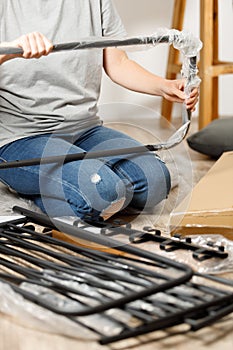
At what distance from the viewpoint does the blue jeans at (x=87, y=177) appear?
1.32 m

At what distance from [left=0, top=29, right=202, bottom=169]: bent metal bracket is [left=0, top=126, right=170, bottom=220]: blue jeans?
0.05 meters

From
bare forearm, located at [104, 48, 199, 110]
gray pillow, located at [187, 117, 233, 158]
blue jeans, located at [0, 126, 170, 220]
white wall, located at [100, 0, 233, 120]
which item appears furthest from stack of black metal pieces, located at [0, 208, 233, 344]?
white wall, located at [100, 0, 233, 120]

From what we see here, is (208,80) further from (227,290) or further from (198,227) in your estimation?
(227,290)

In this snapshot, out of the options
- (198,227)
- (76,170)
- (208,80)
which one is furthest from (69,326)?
(208,80)

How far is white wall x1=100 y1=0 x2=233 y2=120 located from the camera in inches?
97.3

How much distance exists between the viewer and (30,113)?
1406mm

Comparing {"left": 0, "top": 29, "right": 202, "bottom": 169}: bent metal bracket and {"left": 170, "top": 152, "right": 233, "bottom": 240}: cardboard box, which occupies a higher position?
{"left": 0, "top": 29, "right": 202, "bottom": 169}: bent metal bracket

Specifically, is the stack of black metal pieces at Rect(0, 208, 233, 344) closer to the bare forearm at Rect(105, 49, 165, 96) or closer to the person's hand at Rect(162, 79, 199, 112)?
the person's hand at Rect(162, 79, 199, 112)

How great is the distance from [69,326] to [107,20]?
0.87 metres

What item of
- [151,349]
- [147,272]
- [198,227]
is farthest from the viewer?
[198,227]

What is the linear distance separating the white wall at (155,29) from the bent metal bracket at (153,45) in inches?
46.8

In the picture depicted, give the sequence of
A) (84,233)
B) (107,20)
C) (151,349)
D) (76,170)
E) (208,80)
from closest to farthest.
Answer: (151,349) < (84,233) < (76,170) < (107,20) < (208,80)

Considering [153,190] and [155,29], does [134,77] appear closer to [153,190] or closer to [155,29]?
[153,190]

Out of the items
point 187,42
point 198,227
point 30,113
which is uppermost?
point 187,42
